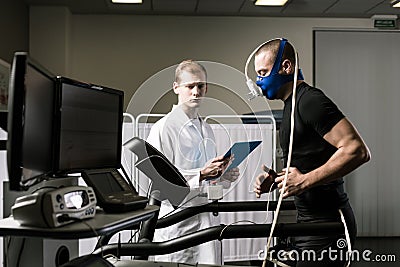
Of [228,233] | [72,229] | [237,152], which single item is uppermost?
[237,152]

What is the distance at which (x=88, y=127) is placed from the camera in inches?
59.3

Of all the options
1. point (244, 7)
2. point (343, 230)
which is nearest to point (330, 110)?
point (343, 230)

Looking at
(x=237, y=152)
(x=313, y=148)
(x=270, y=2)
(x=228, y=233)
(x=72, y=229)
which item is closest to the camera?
(x=72, y=229)

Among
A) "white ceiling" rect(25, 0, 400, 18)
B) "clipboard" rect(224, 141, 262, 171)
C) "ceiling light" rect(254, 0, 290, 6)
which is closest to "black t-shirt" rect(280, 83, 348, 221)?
"clipboard" rect(224, 141, 262, 171)

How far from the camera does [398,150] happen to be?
19.6 feet

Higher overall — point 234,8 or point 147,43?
point 234,8

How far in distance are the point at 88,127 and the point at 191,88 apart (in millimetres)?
878

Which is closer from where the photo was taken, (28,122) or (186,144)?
(28,122)

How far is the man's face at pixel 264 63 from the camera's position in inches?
78.8

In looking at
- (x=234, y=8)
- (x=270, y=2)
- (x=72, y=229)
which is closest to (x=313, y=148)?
(x=72, y=229)

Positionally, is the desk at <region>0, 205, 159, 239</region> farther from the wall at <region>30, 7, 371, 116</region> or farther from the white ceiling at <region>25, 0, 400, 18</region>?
the wall at <region>30, 7, 371, 116</region>

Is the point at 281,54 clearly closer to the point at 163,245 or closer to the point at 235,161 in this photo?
the point at 235,161

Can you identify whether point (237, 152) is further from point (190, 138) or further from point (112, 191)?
point (112, 191)

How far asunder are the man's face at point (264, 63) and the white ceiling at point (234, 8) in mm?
3315
